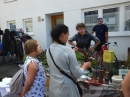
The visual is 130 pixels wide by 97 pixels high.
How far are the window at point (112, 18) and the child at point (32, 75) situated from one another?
450cm

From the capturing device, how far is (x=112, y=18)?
5.65 m

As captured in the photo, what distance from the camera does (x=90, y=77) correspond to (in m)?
2.31

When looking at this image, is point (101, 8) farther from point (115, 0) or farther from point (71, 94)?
point (71, 94)

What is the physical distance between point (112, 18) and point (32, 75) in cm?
479

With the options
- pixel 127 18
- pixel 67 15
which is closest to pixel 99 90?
pixel 127 18

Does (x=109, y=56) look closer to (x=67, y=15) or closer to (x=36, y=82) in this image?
(x=36, y=82)

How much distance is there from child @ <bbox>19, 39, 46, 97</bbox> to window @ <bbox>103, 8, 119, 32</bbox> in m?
4.50

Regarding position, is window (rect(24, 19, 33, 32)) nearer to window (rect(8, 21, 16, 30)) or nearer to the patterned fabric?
window (rect(8, 21, 16, 30))

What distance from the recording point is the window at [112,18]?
18.2ft

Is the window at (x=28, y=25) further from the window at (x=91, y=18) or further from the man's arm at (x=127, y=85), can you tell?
the man's arm at (x=127, y=85)

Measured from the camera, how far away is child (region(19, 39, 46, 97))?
5.63ft

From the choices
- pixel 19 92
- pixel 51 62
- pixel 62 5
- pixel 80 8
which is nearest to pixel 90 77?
pixel 51 62

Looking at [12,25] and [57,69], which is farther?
[12,25]

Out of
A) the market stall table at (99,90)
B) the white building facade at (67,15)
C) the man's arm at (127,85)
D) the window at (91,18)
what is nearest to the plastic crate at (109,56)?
the market stall table at (99,90)
